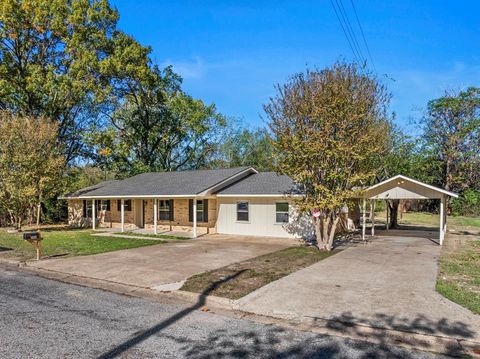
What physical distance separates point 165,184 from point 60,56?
1528 centimetres

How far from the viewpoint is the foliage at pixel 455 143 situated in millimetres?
25258

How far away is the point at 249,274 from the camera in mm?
9805

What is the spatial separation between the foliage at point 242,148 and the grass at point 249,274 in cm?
3229

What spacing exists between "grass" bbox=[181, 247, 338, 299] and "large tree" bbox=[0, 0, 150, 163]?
20523 millimetres

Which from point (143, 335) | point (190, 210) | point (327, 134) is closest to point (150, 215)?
point (190, 210)

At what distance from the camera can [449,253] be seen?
45.4 ft

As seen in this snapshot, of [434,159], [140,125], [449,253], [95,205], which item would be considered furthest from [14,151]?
[434,159]

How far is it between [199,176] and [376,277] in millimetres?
15575

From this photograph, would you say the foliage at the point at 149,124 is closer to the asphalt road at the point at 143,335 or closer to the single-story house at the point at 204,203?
the single-story house at the point at 204,203

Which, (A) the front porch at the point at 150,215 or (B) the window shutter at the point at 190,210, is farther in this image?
(B) the window shutter at the point at 190,210

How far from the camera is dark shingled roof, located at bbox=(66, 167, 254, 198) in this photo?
20656mm

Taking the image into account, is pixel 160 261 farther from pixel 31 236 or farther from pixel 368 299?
pixel 368 299

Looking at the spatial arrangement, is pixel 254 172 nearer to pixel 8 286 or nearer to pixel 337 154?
pixel 337 154

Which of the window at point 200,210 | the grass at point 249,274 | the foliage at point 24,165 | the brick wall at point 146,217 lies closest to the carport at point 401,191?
the grass at point 249,274
